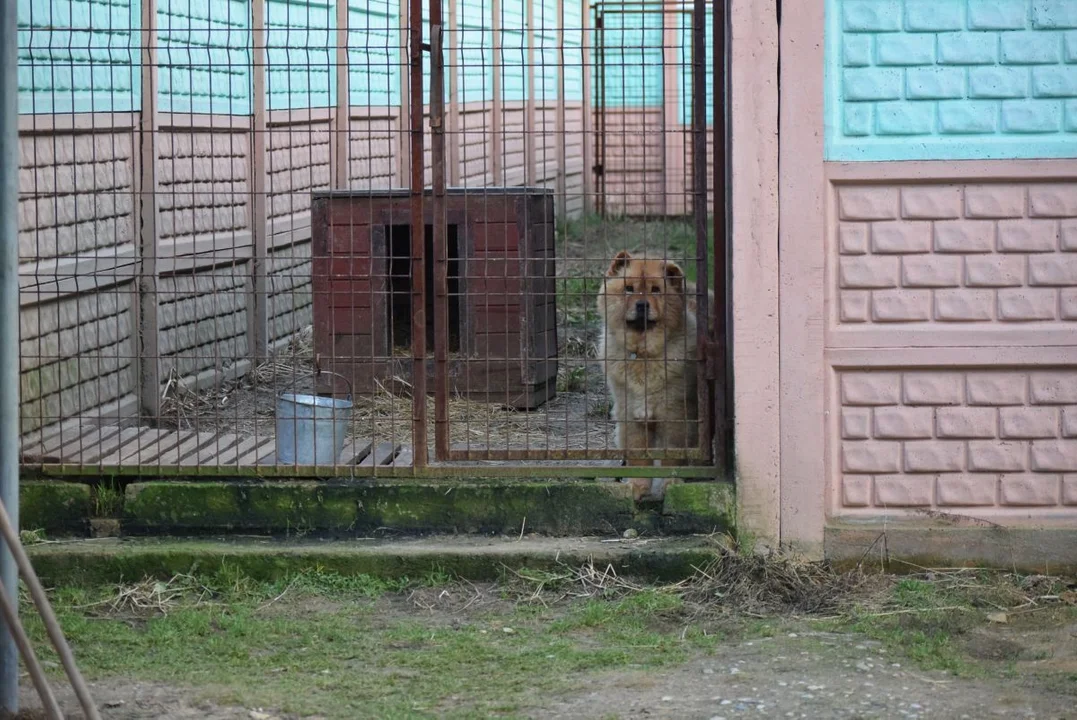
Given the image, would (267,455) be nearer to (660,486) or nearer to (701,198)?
(660,486)

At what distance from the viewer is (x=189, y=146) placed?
337 inches

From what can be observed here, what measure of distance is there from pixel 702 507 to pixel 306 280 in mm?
5652

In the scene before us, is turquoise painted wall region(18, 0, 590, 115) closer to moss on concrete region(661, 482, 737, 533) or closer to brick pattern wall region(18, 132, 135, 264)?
brick pattern wall region(18, 132, 135, 264)

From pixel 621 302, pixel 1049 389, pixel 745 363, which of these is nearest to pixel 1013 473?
pixel 1049 389

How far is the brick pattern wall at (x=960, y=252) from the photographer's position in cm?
587

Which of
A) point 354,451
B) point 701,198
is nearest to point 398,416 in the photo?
point 354,451

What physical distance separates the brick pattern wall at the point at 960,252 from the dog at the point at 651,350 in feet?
3.32

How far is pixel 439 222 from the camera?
596 cm

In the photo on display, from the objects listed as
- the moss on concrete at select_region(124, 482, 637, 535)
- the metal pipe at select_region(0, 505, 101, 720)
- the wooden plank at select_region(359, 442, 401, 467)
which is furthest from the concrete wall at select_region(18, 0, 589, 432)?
the metal pipe at select_region(0, 505, 101, 720)

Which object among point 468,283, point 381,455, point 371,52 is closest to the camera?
point 381,455

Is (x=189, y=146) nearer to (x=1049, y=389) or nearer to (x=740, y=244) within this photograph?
(x=740, y=244)

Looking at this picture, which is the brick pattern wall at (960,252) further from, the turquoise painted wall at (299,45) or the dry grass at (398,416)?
the turquoise painted wall at (299,45)

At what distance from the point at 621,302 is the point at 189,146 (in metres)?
3.03

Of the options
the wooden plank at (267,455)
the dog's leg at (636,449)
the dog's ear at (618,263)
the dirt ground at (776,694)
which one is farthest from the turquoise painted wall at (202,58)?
the dirt ground at (776,694)
